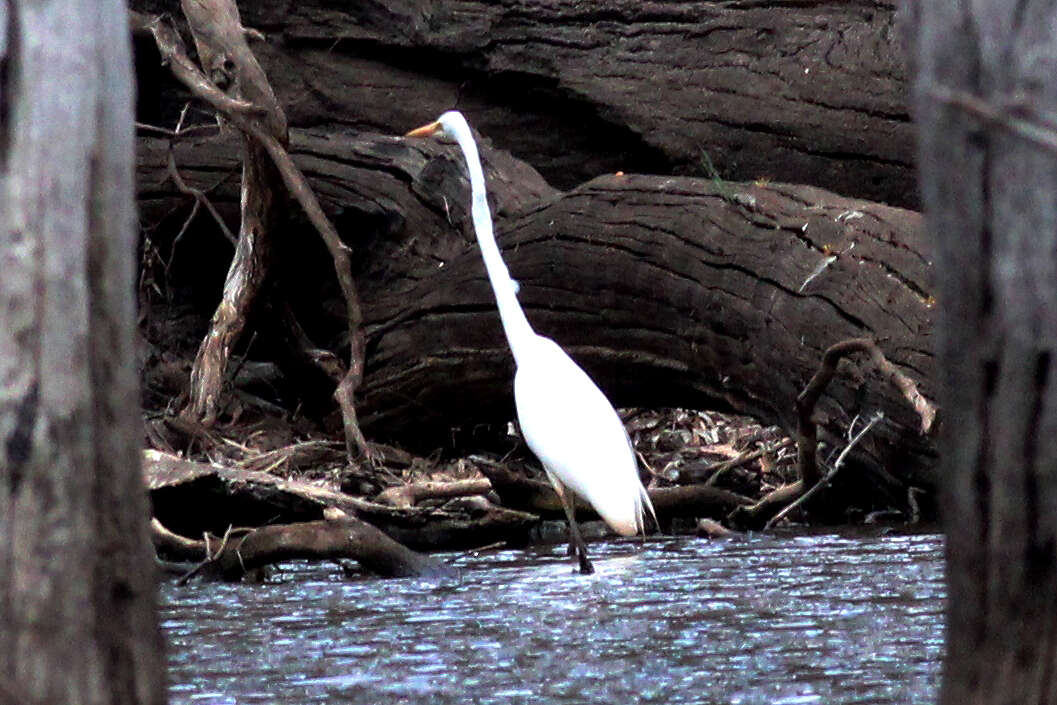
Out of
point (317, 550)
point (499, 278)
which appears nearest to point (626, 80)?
point (499, 278)

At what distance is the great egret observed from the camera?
23.5 feet

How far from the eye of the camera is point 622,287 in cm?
773

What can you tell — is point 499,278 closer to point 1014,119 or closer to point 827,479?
point 827,479

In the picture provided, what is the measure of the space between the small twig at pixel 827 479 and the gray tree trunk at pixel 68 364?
4890mm

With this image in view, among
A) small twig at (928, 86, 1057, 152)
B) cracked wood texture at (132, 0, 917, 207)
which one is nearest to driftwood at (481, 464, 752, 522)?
cracked wood texture at (132, 0, 917, 207)

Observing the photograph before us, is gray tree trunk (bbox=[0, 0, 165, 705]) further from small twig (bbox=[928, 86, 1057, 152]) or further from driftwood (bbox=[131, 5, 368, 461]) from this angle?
driftwood (bbox=[131, 5, 368, 461])

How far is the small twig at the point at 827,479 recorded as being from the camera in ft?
22.2

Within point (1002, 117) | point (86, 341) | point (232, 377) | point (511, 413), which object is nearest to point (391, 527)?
point (511, 413)

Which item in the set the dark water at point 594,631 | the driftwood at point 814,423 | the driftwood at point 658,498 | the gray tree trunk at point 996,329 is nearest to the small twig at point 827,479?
the driftwood at point 814,423

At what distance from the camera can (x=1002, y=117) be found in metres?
1.71

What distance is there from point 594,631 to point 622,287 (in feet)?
9.14

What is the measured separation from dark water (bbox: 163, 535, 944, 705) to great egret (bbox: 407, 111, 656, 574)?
0.34 m

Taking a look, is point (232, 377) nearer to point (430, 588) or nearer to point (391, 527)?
point (391, 527)

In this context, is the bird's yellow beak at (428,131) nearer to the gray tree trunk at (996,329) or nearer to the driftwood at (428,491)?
the driftwood at (428,491)
